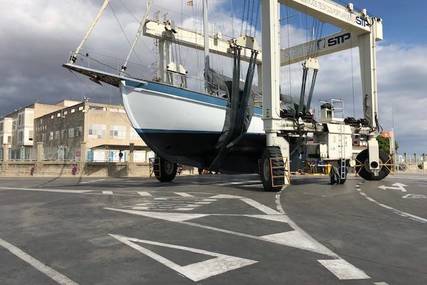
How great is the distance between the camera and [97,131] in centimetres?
6444

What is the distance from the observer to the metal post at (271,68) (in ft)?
63.3

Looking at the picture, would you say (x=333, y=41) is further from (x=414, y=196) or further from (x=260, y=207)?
(x=260, y=207)

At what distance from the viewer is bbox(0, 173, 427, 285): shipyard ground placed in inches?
215

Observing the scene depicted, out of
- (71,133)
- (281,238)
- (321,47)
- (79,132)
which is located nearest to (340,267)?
(281,238)

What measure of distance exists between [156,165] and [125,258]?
60.2ft

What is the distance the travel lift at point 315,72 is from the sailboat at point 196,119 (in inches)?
82.1

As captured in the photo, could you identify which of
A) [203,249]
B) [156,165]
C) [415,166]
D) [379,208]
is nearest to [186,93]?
[156,165]

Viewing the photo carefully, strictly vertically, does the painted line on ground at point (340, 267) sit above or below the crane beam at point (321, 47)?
below

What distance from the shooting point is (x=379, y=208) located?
11.8m

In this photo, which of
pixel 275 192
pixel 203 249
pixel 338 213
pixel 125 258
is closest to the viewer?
pixel 125 258

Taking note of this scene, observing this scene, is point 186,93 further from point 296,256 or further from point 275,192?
point 296,256

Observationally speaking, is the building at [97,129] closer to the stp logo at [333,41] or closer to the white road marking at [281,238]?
the stp logo at [333,41]

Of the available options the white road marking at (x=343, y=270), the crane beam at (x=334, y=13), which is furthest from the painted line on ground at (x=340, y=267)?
the crane beam at (x=334, y=13)

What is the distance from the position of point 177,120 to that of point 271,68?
4.52m
